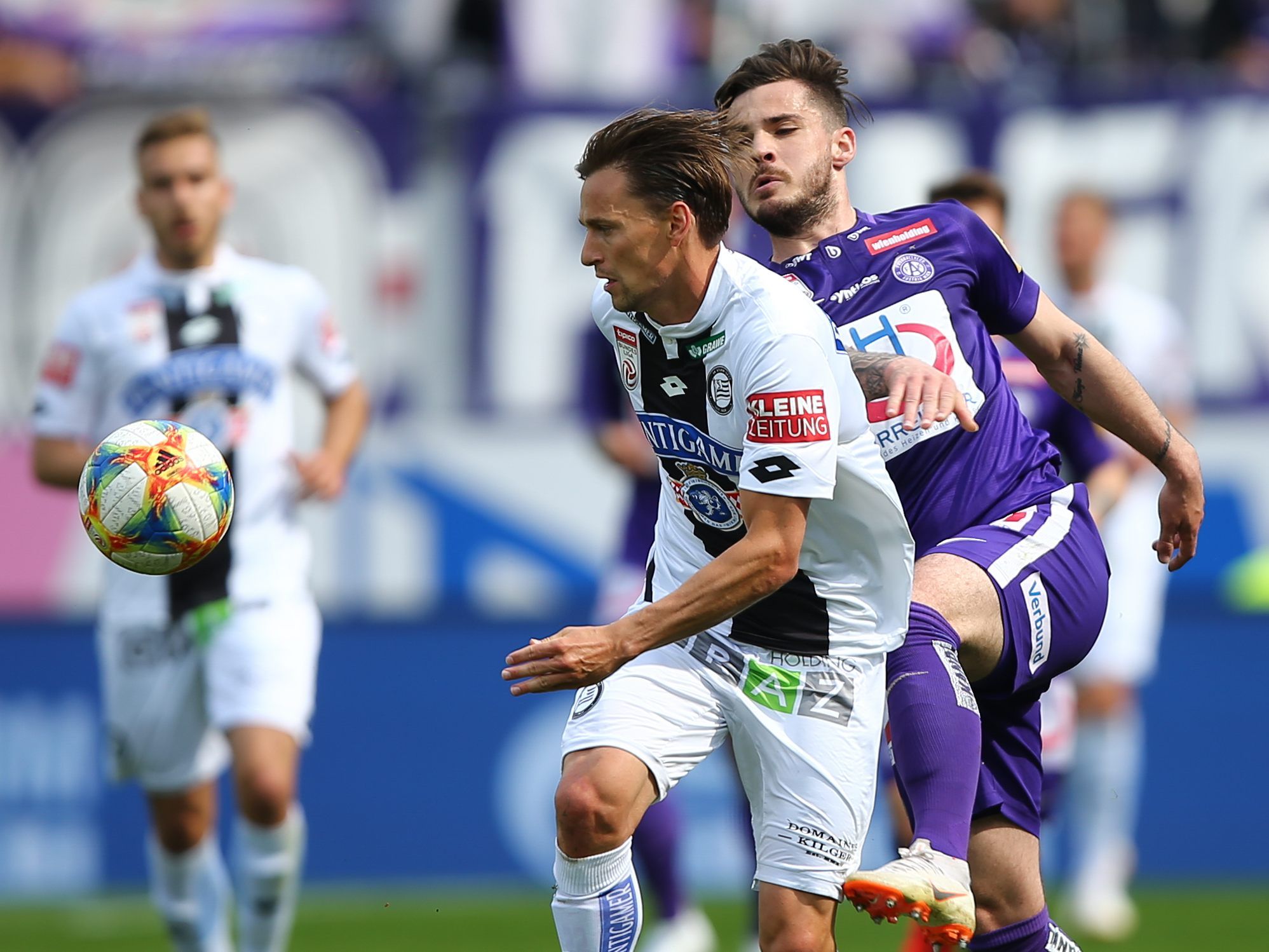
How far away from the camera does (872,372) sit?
193 inches

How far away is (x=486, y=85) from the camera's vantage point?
12.5m

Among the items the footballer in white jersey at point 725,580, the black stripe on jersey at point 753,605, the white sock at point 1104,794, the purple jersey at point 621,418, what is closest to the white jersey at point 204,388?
the purple jersey at point 621,418

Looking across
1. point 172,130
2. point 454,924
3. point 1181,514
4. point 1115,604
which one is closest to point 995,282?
point 1181,514

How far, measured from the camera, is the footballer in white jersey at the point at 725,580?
14.7 feet

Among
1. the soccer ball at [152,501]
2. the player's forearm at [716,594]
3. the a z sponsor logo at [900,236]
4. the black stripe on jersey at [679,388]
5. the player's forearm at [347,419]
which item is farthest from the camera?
the player's forearm at [347,419]

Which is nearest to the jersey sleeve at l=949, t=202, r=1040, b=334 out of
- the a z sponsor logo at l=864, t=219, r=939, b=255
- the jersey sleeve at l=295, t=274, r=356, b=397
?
the a z sponsor logo at l=864, t=219, r=939, b=255

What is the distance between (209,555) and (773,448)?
3105 millimetres

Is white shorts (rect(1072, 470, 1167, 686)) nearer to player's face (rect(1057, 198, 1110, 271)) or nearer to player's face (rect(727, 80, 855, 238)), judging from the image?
player's face (rect(1057, 198, 1110, 271))

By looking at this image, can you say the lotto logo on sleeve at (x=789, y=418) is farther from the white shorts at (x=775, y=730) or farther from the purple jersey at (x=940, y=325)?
the white shorts at (x=775, y=730)

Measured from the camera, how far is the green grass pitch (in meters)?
8.59

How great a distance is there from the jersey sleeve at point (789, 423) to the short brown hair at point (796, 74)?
2.85 feet

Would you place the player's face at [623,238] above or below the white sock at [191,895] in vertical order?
above

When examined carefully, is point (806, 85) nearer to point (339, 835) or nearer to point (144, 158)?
point (144, 158)

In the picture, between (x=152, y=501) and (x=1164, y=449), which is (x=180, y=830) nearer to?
(x=152, y=501)
